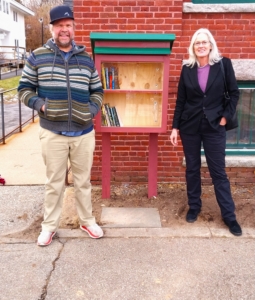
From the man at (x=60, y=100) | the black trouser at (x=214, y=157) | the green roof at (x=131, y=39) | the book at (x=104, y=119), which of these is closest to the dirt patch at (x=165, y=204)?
the black trouser at (x=214, y=157)

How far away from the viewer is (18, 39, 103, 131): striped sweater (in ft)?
11.2

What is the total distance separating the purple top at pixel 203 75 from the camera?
12.8 ft

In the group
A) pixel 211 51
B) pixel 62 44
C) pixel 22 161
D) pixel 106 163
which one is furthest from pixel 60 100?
pixel 22 161

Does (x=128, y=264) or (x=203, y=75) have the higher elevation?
(x=203, y=75)

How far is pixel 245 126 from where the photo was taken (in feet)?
17.9

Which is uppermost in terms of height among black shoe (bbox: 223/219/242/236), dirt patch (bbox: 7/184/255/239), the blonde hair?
the blonde hair

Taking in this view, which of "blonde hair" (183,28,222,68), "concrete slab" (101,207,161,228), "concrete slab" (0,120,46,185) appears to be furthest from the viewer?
"concrete slab" (0,120,46,185)

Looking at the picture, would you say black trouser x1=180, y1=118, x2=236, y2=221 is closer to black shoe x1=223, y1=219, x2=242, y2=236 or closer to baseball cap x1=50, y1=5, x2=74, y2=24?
black shoe x1=223, y1=219, x2=242, y2=236

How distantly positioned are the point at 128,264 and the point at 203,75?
2.03 m

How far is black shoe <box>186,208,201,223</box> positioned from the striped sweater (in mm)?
1642

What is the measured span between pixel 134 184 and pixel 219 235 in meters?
1.72

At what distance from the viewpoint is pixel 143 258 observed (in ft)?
11.7

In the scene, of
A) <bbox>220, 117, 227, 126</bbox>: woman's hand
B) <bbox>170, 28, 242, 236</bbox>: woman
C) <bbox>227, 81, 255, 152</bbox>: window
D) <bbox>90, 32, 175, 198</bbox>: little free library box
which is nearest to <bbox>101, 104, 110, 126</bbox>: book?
<bbox>90, 32, 175, 198</bbox>: little free library box

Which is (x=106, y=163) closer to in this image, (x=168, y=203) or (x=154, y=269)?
(x=168, y=203)
